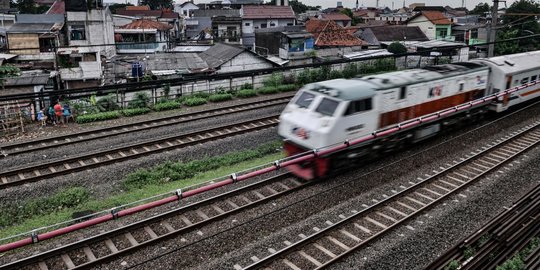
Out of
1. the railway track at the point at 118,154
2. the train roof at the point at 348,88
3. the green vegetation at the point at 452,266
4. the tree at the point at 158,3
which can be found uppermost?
the tree at the point at 158,3

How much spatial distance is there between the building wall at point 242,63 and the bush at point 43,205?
74.4ft

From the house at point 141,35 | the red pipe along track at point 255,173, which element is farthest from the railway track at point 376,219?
the house at point 141,35

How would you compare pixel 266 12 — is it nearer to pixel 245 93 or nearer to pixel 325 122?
pixel 245 93

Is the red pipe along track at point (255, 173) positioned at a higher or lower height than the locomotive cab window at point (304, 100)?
lower

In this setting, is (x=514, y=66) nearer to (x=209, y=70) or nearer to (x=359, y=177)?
(x=359, y=177)

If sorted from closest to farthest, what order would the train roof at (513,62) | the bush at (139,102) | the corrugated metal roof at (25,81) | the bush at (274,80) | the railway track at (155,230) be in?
1. the railway track at (155,230)
2. the train roof at (513,62)
3. the bush at (139,102)
4. the corrugated metal roof at (25,81)
5. the bush at (274,80)

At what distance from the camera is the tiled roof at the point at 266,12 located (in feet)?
208

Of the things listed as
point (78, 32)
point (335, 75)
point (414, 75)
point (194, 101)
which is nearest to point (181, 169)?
point (414, 75)

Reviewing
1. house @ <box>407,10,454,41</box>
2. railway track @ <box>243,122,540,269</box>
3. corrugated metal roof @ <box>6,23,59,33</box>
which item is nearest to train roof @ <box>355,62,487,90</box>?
railway track @ <box>243,122,540,269</box>

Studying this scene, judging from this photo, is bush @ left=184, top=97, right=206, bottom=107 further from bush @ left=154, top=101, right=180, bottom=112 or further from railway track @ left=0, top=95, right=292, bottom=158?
railway track @ left=0, top=95, right=292, bottom=158

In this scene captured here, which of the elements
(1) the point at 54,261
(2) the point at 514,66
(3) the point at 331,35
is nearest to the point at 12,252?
(1) the point at 54,261

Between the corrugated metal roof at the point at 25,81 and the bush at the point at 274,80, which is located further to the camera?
the bush at the point at 274,80

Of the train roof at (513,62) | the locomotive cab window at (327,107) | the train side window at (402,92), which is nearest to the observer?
the locomotive cab window at (327,107)

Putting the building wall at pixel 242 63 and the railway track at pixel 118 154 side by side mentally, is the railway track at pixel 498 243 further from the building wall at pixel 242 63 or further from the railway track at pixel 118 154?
the building wall at pixel 242 63
